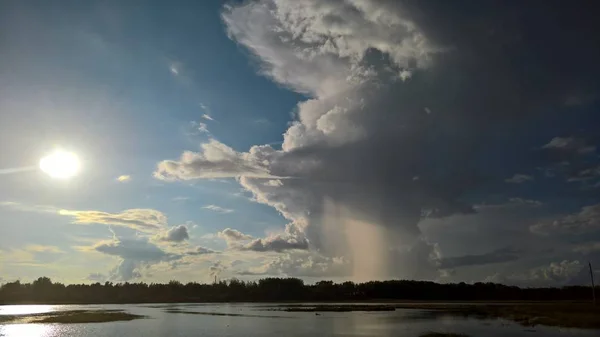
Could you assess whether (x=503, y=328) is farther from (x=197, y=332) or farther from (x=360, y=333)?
(x=197, y=332)

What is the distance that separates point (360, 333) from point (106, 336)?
30.9 metres

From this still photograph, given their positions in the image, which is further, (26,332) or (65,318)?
(65,318)

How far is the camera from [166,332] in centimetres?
5919

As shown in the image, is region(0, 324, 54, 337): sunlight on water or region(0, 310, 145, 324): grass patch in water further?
region(0, 310, 145, 324): grass patch in water

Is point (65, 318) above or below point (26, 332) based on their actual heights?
above

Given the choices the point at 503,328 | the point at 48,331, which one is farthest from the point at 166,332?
the point at 503,328

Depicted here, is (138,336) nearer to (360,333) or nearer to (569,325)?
(360,333)

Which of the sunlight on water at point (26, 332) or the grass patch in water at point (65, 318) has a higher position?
the grass patch in water at point (65, 318)

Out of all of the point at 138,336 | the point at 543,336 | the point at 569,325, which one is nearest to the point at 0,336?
the point at 138,336

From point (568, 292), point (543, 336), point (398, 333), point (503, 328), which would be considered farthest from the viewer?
point (568, 292)

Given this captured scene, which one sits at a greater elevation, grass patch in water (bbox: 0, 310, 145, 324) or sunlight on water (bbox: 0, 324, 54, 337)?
grass patch in water (bbox: 0, 310, 145, 324)

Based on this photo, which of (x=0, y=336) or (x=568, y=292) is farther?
(x=568, y=292)

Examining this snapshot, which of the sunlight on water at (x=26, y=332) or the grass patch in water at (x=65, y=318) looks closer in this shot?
the sunlight on water at (x=26, y=332)

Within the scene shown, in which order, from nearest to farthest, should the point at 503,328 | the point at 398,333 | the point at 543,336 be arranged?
the point at 543,336
the point at 398,333
the point at 503,328
